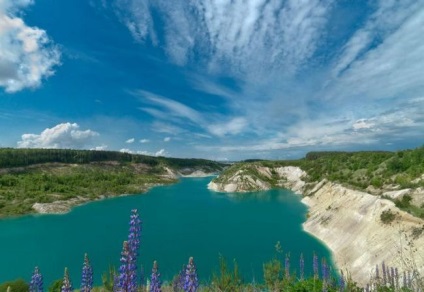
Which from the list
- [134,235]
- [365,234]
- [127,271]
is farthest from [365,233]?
[127,271]

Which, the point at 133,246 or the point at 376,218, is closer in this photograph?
the point at 133,246

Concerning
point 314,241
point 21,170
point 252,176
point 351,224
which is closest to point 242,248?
point 314,241

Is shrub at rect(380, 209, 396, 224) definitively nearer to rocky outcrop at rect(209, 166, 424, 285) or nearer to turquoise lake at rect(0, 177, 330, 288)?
rocky outcrop at rect(209, 166, 424, 285)

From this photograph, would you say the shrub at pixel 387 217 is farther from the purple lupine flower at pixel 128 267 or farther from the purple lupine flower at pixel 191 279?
the purple lupine flower at pixel 128 267

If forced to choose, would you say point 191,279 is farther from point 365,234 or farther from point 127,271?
point 365,234

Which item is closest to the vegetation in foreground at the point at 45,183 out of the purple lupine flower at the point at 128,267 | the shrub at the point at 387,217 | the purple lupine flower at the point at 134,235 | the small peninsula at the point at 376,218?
the small peninsula at the point at 376,218

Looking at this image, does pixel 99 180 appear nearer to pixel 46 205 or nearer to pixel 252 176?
pixel 46 205

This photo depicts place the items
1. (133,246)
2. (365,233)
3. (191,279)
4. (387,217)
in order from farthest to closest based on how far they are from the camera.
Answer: (365,233) → (387,217) → (191,279) → (133,246)

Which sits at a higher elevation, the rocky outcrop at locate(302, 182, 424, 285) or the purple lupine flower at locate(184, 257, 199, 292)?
the purple lupine flower at locate(184, 257, 199, 292)

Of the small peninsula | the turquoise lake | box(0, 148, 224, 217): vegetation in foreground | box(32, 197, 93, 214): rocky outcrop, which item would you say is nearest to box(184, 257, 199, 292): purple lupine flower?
the small peninsula

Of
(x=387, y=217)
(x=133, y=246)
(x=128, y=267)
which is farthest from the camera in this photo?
(x=387, y=217)
